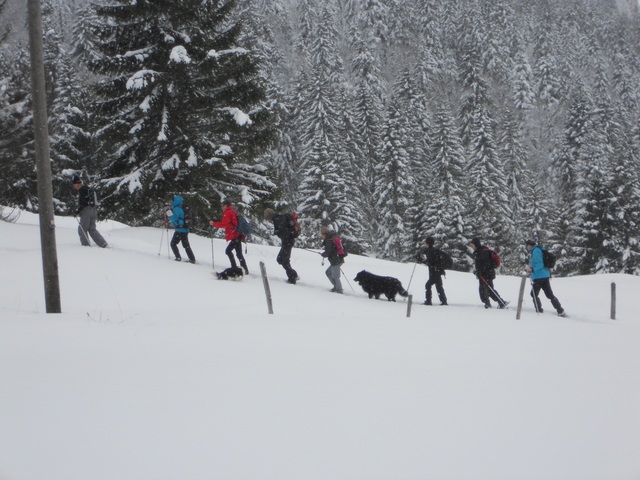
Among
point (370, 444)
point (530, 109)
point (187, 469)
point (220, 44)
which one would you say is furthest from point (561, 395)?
point (530, 109)

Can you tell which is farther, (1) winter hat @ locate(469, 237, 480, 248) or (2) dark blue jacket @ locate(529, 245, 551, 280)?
(1) winter hat @ locate(469, 237, 480, 248)

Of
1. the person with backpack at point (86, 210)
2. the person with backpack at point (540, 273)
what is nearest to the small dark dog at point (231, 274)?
the person with backpack at point (86, 210)

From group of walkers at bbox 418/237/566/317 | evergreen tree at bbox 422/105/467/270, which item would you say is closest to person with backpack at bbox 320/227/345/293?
group of walkers at bbox 418/237/566/317

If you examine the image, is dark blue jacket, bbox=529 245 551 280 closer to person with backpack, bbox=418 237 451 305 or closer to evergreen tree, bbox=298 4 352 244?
person with backpack, bbox=418 237 451 305

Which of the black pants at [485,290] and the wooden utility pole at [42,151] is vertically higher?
the wooden utility pole at [42,151]

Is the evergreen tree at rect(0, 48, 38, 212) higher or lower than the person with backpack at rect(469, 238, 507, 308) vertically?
higher

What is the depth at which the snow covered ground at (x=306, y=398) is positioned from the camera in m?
3.29

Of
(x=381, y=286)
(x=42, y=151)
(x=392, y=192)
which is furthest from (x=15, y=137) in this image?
(x=392, y=192)

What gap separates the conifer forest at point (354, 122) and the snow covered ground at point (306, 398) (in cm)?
1029

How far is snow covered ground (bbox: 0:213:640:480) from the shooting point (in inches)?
129

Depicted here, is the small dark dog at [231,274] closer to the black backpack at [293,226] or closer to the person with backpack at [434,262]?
the black backpack at [293,226]

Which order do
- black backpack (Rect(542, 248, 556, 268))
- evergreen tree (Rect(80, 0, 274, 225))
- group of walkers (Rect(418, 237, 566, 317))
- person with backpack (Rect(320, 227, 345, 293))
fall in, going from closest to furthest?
black backpack (Rect(542, 248, 556, 268)) < group of walkers (Rect(418, 237, 566, 317)) < person with backpack (Rect(320, 227, 345, 293)) < evergreen tree (Rect(80, 0, 274, 225))

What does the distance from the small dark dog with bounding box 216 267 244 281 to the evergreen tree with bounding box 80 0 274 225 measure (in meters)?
5.12

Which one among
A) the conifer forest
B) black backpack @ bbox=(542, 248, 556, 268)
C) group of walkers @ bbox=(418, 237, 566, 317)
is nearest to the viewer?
black backpack @ bbox=(542, 248, 556, 268)
